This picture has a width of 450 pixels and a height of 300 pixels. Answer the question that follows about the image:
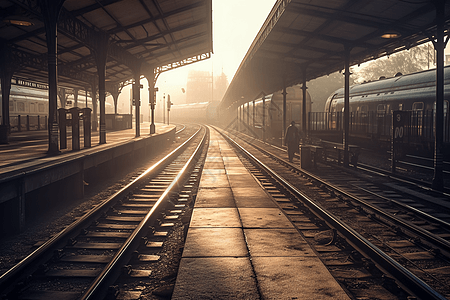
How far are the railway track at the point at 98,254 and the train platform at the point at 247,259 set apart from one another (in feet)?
1.92

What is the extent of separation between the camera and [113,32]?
1783 cm

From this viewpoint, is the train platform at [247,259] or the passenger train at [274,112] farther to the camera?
the passenger train at [274,112]

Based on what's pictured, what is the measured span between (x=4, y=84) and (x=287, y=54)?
15.3 meters

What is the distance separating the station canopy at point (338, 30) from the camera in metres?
11.0

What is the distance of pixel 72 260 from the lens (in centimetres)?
506

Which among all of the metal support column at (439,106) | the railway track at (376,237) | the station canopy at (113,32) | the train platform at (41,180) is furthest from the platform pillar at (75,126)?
the metal support column at (439,106)

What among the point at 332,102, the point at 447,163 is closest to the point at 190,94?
the point at 332,102

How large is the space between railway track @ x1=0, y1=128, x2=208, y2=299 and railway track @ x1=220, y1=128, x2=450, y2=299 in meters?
2.42

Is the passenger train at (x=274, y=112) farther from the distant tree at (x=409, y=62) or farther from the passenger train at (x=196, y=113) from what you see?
the distant tree at (x=409, y=62)

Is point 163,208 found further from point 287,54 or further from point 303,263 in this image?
point 287,54

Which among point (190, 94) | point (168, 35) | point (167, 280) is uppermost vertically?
point (190, 94)

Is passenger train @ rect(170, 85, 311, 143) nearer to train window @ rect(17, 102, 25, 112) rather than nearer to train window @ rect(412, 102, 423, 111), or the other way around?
train window @ rect(412, 102, 423, 111)

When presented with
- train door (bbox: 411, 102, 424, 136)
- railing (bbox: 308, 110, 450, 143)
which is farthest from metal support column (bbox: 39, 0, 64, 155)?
train door (bbox: 411, 102, 424, 136)

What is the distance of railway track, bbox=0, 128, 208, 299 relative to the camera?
4164mm
